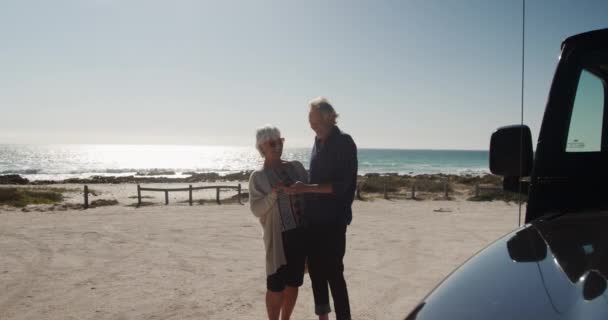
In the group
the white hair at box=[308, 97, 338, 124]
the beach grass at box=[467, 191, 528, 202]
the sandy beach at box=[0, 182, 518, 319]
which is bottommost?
the beach grass at box=[467, 191, 528, 202]

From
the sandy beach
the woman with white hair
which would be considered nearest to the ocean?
the sandy beach

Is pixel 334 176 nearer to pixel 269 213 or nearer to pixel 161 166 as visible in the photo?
pixel 269 213

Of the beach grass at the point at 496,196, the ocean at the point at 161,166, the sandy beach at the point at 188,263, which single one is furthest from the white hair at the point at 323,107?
the ocean at the point at 161,166

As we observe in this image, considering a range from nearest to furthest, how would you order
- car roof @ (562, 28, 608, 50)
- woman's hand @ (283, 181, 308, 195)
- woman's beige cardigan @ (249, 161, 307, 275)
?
car roof @ (562, 28, 608, 50)
woman's hand @ (283, 181, 308, 195)
woman's beige cardigan @ (249, 161, 307, 275)

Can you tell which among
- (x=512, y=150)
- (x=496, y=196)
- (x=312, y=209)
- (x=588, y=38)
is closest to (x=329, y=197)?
(x=312, y=209)

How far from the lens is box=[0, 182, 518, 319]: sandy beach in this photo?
15.5 feet

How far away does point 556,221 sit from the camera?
1630mm

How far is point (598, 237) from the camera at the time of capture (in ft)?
4.29

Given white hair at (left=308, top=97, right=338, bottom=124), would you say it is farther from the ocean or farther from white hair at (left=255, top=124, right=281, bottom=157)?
the ocean

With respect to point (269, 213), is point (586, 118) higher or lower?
higher

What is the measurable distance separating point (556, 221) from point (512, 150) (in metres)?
0.51

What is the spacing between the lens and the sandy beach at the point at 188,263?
4734 millimetres

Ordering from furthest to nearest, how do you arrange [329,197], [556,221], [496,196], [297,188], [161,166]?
[161,166] → [496,196] → [329,197] → [297,188] → [556,221]

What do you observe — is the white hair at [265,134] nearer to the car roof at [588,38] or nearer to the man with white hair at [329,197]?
the man with white hair at [329,197]
